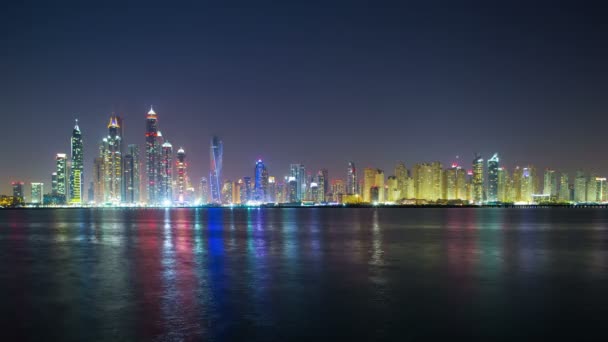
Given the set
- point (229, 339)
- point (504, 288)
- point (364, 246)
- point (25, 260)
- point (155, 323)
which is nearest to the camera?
point (229, 339)

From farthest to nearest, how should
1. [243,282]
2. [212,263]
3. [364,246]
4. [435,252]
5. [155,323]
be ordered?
[364,246], [435,252], [212,263], [243,282], [155,323]

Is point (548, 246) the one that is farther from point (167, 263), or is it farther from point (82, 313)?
point (82, 313)

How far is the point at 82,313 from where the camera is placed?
18.2 metres

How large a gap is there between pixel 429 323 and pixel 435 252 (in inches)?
866

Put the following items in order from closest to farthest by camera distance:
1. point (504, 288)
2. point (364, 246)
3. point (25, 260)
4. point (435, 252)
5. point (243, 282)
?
point (504, 288)
point (243, 282)
point (25, 260)
point (435, 252)
point (364, 246)

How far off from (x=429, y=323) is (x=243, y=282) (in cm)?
1072

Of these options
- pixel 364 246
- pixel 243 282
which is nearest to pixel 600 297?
pixel 243 282

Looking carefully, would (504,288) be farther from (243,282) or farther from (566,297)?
(243,282)

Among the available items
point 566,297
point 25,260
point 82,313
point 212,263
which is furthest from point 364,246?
point 82,313

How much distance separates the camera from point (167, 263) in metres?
32.2

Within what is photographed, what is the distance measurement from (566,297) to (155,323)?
53.4 ft

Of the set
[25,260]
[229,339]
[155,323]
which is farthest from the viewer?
[25,260]

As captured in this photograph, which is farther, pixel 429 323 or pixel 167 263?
pixel 167 263

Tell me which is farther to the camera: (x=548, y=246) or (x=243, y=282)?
(x=548, y=246)
